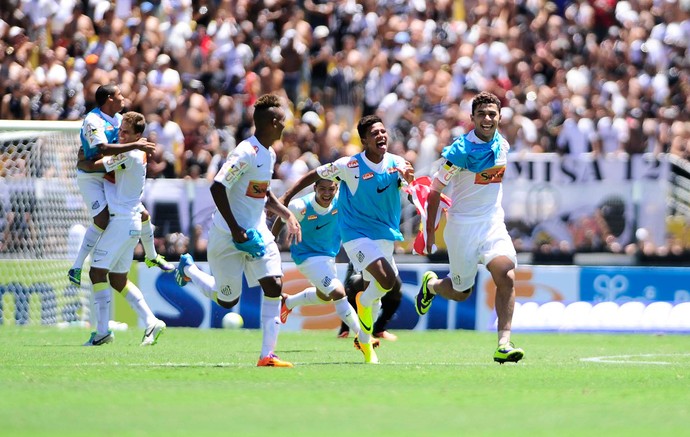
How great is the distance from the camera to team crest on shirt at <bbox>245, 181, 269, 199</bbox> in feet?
38.3

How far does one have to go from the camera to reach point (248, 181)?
11.7 meters

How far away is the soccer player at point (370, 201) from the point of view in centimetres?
1277

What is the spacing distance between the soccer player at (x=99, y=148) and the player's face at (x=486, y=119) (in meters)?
3.52

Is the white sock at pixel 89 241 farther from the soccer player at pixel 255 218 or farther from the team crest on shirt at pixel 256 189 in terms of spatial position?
the team crest on shirt at pixel 256 189

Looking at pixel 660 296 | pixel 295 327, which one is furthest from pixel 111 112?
pixel 660 296

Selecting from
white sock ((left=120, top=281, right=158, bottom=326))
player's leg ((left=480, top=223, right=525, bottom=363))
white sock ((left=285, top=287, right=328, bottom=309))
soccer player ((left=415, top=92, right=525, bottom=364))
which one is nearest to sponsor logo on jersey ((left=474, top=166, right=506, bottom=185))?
soccer player ((left=415, top=92, right=525, bottom=364))

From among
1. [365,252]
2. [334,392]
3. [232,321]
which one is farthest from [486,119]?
[232,321]

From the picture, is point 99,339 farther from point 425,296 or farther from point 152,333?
point 425,296

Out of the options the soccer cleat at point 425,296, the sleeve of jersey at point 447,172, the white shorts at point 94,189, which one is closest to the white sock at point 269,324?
the sleeve of jersey at point 447,172

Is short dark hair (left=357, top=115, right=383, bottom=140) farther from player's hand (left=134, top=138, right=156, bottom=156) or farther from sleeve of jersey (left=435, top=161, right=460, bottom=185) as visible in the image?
player's hand (left=134, top=138, right=156, bottom=156)

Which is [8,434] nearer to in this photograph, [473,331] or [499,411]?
[499,411]

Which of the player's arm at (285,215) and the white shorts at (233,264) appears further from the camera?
the player's arm at (285,215)

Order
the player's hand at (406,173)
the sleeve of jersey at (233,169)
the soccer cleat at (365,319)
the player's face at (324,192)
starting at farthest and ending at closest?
the player's face at (324,192) → the player's hand at (406,173) → the soccer cleat at (365,319) → the sleeve of jersey at (233,169)

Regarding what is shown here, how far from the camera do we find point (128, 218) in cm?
1496
